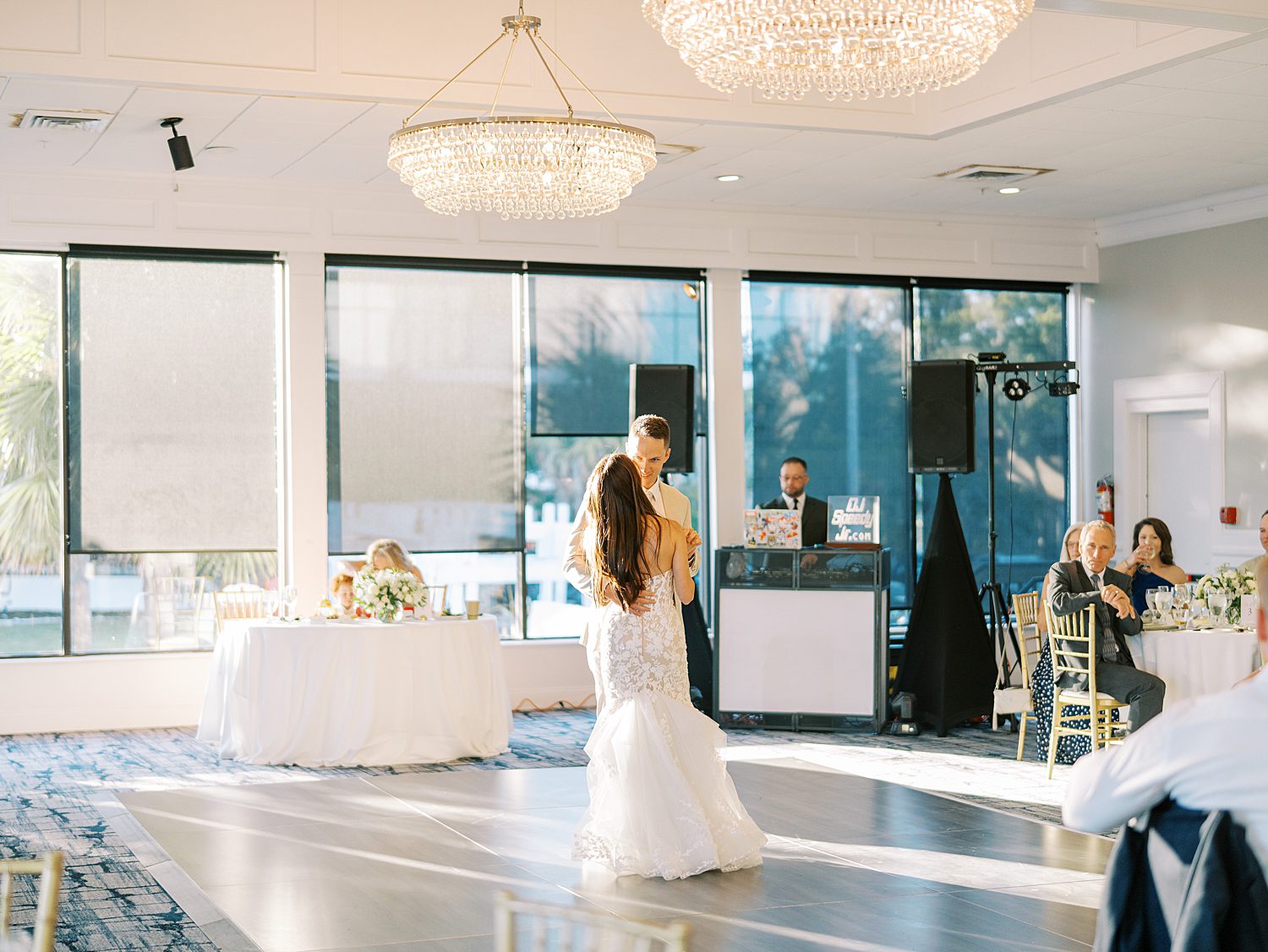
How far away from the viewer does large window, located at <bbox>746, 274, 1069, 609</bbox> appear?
11.3 m

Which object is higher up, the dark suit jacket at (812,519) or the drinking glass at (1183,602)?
the dark suit jacket at (812,519)

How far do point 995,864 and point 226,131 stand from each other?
5.70m

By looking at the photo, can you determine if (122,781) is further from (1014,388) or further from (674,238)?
(1014,388)

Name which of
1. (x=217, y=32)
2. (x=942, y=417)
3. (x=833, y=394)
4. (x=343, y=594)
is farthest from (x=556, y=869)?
(x=833, y=394)

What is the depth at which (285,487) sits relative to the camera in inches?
399

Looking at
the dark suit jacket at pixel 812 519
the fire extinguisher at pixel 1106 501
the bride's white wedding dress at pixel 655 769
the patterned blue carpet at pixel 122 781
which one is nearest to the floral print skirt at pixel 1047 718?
the patterned blue carpet at pixel 122 781

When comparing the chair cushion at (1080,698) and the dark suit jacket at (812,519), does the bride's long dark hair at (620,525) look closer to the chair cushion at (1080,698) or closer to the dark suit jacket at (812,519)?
the chair cushion at (1080,698)

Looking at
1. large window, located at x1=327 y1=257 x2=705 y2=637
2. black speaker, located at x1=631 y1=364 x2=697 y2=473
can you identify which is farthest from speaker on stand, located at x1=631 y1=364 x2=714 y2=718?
large window, located at x1=327 y1=257 x2=705 y2=637

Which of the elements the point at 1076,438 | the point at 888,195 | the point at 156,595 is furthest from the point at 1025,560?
the point at 156,595

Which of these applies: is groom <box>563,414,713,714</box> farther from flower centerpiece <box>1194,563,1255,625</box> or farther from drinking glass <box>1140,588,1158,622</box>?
flower centerpiece <box>1194,563,1255,625</box>

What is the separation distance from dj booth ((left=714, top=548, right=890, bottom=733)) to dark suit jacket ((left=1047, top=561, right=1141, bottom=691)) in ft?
6.09

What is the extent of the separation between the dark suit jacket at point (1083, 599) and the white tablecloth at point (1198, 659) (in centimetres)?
11

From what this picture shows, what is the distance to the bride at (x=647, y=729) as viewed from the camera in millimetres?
5617

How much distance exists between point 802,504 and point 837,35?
223 inches
